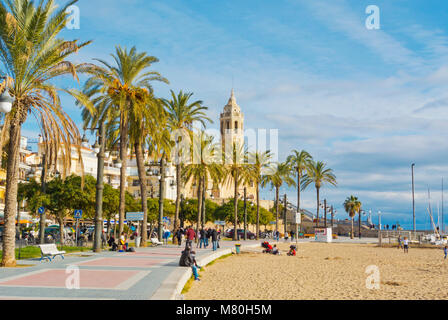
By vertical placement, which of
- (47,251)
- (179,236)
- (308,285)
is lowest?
(308,285)

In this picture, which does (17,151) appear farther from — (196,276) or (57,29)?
(196,276)

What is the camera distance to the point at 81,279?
1330 centimetres

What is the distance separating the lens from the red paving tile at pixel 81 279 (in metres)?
12.1

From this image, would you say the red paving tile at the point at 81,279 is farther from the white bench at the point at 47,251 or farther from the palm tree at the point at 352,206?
the palm tree at the point at 352,206

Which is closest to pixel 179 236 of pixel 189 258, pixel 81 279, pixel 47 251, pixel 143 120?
pixel 143 120

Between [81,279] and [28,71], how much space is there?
8.02m

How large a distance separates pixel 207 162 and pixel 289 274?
26.0 meters

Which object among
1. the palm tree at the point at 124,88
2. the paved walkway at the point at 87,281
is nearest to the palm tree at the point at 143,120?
the palm tree at the point at 124,88

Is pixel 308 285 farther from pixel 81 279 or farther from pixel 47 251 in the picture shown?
pixel 47 251

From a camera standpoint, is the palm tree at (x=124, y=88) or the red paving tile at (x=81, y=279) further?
the palm tree at (x=124, y=88)

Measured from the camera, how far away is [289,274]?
20.4m

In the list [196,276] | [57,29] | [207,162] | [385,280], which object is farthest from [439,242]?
[57,29]

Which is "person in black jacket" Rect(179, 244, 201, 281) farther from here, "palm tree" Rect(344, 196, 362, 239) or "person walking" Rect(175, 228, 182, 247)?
"palm tree" Rect(344, 196, 362, 239)

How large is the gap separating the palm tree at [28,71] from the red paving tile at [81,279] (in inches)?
121
